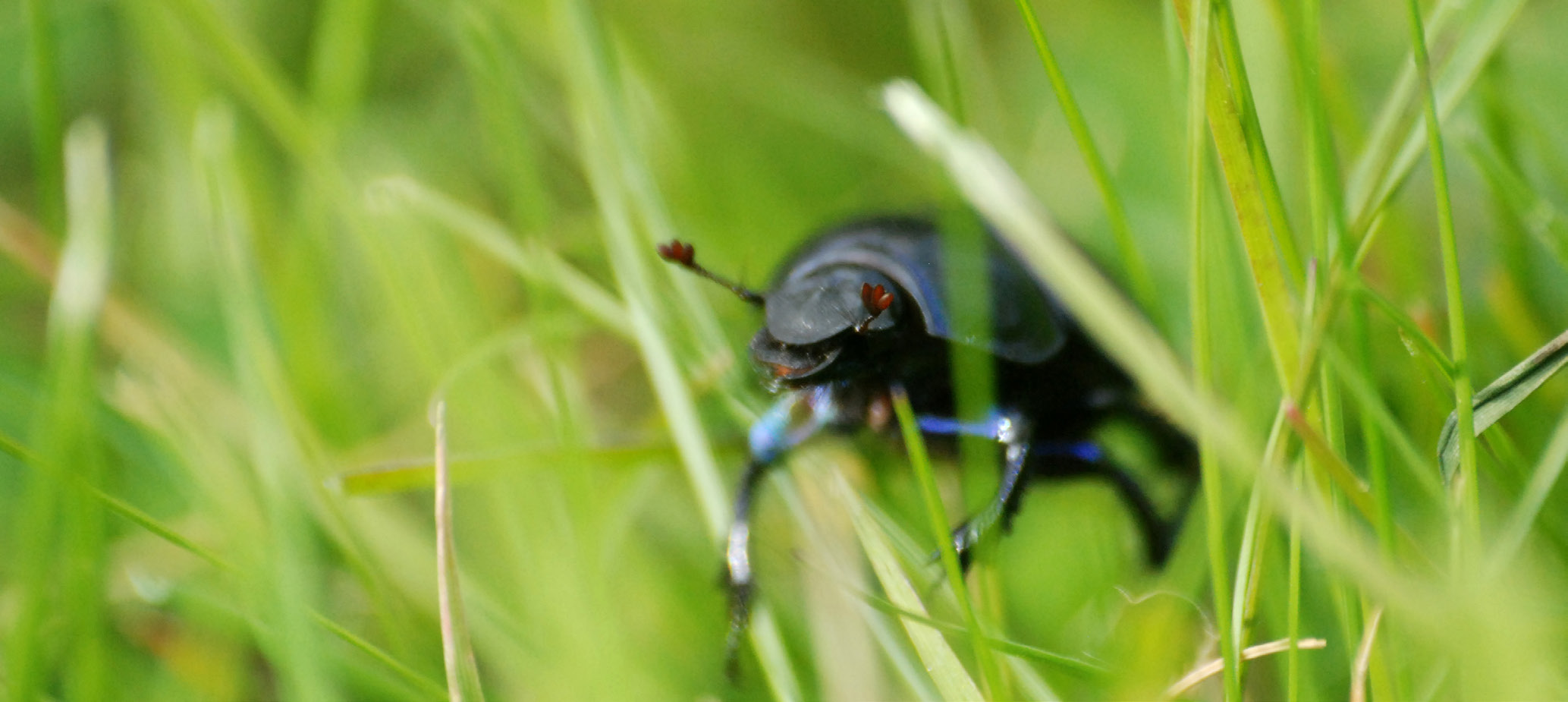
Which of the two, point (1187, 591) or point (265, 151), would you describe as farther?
point (265, 151)

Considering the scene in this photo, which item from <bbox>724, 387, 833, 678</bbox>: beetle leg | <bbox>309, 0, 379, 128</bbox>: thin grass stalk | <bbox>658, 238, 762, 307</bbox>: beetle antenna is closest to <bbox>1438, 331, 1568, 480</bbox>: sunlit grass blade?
<bbox>724, 387, 833, 678</bbox>: beetle leg

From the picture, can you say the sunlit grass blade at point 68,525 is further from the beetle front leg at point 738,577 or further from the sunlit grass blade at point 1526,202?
the sunlit grass blade at point 1526,202

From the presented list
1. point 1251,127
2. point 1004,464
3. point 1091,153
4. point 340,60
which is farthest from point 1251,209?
point 340,60

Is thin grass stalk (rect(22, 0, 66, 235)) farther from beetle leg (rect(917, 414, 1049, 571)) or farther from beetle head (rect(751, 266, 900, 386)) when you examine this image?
beetle leg (rect(917, 414, 1049, 571))

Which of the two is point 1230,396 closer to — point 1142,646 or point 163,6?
point 1142,646

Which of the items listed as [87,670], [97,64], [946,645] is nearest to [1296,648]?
[946,645]

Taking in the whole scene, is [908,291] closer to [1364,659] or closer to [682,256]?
[682,256]

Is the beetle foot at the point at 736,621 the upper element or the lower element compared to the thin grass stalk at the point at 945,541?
upper

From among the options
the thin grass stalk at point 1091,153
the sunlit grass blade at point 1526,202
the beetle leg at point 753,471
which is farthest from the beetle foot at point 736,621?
the sunlit grass blade at point 1526,202
